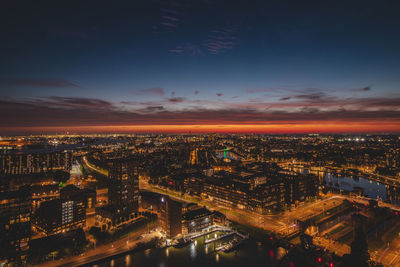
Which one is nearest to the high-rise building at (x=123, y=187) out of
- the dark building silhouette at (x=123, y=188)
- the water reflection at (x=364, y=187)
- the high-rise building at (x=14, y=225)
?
the dark building silhouette at (x=123, y=188)

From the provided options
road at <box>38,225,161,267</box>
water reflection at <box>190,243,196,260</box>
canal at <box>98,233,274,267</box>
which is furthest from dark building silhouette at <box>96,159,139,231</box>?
water reflection at <box>190,243,196,260</box>

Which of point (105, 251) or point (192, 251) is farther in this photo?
point (192, 251)

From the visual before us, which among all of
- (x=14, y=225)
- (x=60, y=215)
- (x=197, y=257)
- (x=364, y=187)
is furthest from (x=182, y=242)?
(x=364, y=187)

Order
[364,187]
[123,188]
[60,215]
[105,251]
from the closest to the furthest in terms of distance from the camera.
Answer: [105,251] < [60,215] < [123,188] < [364,187]

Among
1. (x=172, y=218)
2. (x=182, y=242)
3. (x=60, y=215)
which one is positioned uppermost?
(x=60, y=215)

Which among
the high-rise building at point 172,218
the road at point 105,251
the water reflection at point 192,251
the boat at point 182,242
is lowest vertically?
the water reflection at point 192,251

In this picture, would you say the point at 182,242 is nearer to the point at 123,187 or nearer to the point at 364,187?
the point at 123,187

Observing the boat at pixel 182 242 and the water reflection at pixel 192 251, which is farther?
the boat at pixel 182 242

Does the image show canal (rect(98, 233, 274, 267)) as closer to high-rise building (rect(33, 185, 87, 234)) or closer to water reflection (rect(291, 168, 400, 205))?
high-rise building (rect(33, 185, 87, 234))

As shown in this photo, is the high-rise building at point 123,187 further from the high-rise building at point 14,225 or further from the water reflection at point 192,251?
the water reflection at point 192,251

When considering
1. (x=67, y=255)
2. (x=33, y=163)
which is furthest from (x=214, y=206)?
(x=33, y=163)

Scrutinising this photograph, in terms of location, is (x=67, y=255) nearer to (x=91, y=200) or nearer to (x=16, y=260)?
(x=16, y=260)
